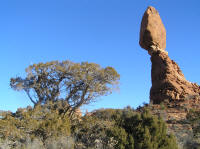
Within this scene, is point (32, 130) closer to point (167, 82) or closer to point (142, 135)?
point (142, 135)

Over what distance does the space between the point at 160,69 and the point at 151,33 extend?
15.9 ft

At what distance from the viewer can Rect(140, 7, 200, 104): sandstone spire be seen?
1005 inches

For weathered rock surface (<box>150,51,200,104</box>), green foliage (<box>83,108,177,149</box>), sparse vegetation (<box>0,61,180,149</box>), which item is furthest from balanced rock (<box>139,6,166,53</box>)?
green foliage (<box>83,108,177,149</box>)

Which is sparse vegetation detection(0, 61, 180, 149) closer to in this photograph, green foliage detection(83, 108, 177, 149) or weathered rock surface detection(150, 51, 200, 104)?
green foliage detection(83, 108, 177, 149)

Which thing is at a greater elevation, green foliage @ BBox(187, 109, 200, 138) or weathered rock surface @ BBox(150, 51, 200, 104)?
weathered rock surface @ BBox(150, 51, 200, 104)

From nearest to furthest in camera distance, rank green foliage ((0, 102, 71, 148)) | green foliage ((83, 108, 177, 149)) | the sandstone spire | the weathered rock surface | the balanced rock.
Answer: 1. green foliage ((83, 108, 177, 149))
2. green foliage ((0, 102, 71, 148))
3. the weathered rock surface
4. the sandstone spire
5. the balanced rock

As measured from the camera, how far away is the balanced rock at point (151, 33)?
2944 centimetres

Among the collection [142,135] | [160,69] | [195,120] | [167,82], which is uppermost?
[160,69]

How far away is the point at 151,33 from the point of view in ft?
96.5

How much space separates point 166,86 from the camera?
25.7 metres

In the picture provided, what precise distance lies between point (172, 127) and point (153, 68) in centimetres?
1130

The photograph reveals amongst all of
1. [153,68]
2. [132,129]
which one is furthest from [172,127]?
[153,68]

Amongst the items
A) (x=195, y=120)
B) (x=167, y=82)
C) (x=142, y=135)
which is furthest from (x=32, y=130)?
(x=167, y=82)

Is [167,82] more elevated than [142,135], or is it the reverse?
[167,82]
